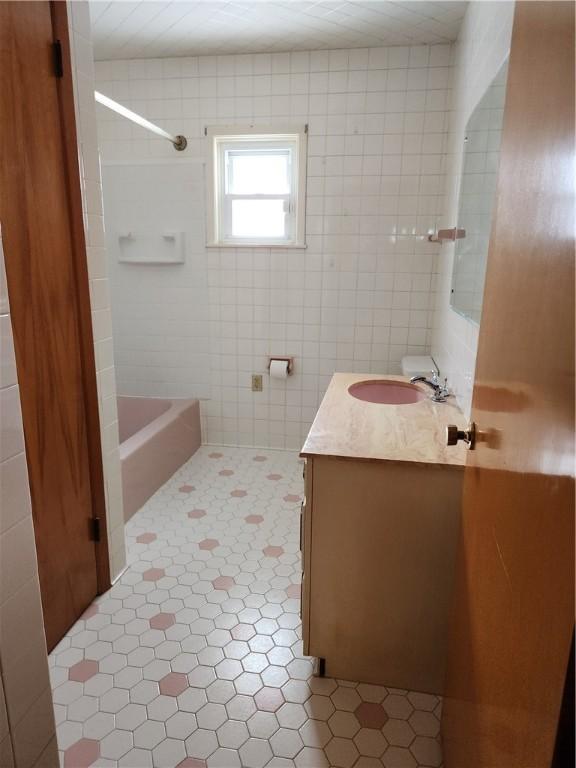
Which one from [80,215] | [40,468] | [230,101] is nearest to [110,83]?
[230,101]

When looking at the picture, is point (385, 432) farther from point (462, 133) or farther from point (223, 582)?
point (462, 133)

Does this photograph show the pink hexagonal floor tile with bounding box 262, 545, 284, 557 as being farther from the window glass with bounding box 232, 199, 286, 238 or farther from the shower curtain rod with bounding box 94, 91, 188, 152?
the shower curtain rod with bounding box 94, 91, 188, 152

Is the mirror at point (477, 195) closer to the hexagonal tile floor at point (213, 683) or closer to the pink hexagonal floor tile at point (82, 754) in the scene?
the hexagonal tile floor at point (213, 683)

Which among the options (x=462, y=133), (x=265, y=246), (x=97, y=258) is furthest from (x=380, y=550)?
(x=265, y=246)

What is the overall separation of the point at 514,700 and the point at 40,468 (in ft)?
4.90

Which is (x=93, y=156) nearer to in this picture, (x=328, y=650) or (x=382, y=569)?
(x=382, y=569)

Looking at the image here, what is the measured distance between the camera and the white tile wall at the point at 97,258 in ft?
5.58

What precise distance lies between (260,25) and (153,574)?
2.87 meters

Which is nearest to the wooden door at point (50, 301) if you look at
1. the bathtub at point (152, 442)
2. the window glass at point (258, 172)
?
the bathtub at point (152, 442)

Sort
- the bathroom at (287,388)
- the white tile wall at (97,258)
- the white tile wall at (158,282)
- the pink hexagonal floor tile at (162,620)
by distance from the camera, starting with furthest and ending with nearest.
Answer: the white tile wall at (158,282) < the pink hexagonal floor tile at (162,620) < the white tile wall at (97,258) < the bathroom at (287,388)

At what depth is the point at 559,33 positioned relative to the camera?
26.3 inches

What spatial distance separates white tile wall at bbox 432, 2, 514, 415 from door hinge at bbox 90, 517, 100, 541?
5.04ft

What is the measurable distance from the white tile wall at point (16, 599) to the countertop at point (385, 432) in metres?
0.78

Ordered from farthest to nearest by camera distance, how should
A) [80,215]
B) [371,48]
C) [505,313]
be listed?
1. [371,48]
2. [80,215]
3. [505,313]
